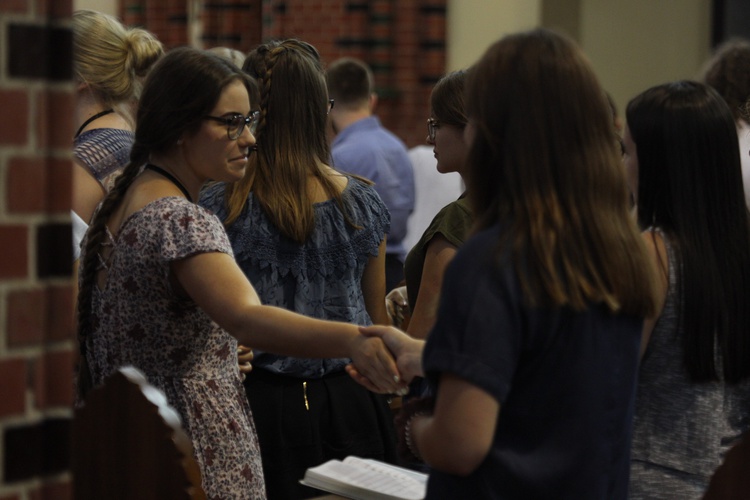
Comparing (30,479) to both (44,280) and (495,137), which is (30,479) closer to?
(44,280)

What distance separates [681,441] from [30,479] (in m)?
1.18

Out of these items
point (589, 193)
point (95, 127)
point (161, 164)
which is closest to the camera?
point (589, 193)

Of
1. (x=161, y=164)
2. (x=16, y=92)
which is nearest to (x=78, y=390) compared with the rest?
(x=161, y=164)

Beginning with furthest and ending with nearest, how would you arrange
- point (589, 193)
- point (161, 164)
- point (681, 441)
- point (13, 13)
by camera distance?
point (161, 164), point (681, 441), point (589, 193), point (13, 13)

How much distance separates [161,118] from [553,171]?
0.98 meters

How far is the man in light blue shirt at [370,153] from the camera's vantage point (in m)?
5.01

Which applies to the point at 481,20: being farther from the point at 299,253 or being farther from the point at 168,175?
the point at 168,175

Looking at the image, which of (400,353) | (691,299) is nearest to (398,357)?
(400,353)

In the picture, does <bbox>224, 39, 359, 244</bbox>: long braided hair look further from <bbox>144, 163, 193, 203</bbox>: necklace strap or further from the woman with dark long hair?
the woman with dark long hair

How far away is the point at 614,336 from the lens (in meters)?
1.41

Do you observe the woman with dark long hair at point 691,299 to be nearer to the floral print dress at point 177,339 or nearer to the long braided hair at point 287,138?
the floral print dress at point 177,339

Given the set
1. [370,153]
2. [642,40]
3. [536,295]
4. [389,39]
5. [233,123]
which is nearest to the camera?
[536,295]

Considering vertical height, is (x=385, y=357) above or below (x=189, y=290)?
below

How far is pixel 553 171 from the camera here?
53.9 inches
